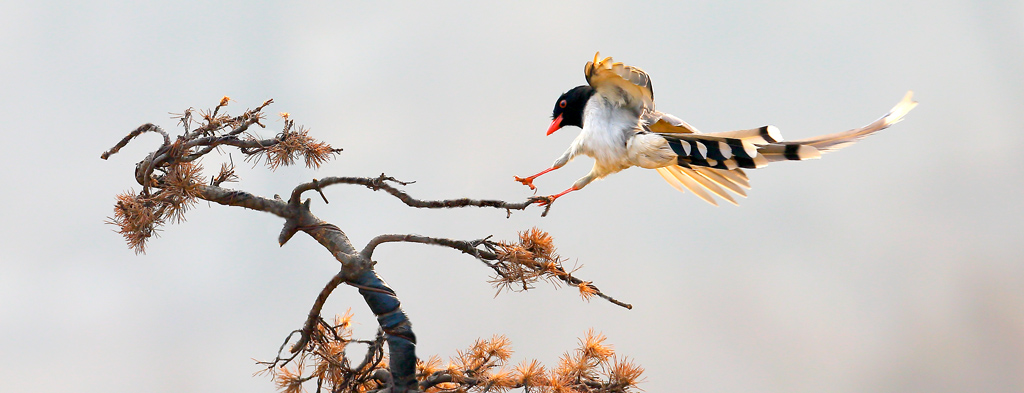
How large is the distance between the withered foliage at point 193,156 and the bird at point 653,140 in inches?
29.2

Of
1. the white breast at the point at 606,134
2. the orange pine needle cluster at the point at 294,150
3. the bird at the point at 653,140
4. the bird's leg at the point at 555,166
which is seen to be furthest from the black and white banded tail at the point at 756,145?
the orange pine needle cluster at the point at 294,150

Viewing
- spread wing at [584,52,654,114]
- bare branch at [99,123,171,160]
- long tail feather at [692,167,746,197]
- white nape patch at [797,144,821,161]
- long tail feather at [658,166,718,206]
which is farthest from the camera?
bare branch at [99,123,171,160]

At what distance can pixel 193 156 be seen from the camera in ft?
8.36

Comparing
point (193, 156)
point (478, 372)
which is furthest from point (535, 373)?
point (193, 156)

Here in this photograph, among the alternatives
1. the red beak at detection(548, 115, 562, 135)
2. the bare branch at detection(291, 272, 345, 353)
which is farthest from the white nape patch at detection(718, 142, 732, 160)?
the bare branch at detection(291, 272, 345, 353)

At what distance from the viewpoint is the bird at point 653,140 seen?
2.02m

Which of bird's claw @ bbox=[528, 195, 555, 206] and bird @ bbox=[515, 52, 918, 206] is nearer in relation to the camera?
bird @ bbox=[515, 52, 918, 206]

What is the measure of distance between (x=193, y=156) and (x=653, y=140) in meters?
1.49

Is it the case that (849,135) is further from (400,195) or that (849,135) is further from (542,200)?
(400,195)

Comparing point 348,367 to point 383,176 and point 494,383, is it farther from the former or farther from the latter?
point 383,176

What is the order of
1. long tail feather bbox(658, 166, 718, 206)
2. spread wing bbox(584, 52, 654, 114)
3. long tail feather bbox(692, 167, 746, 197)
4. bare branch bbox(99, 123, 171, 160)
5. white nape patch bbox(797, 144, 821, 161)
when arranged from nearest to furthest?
white nape patch bbox(797, 144, 821, 161) < spread wing bbox(584, 52, 654, 114) < long tail feather bbox(692, 167, 746, 197) < long tail feather bbox(658, 166, 718, 206) < bare branch bbox(99, 123, 171, 160)

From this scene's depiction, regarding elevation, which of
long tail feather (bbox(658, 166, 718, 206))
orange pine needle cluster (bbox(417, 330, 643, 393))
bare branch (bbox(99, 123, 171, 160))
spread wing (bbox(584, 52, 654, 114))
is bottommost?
orange pine needle cluster (bbox(417, 330, 643, 393))

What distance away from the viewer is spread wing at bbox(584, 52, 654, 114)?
223 cm

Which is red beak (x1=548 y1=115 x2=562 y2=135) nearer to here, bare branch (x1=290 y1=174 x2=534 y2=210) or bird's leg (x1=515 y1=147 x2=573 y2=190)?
bird's leg (x1=515 y1=147 x2=573 y2=190)
